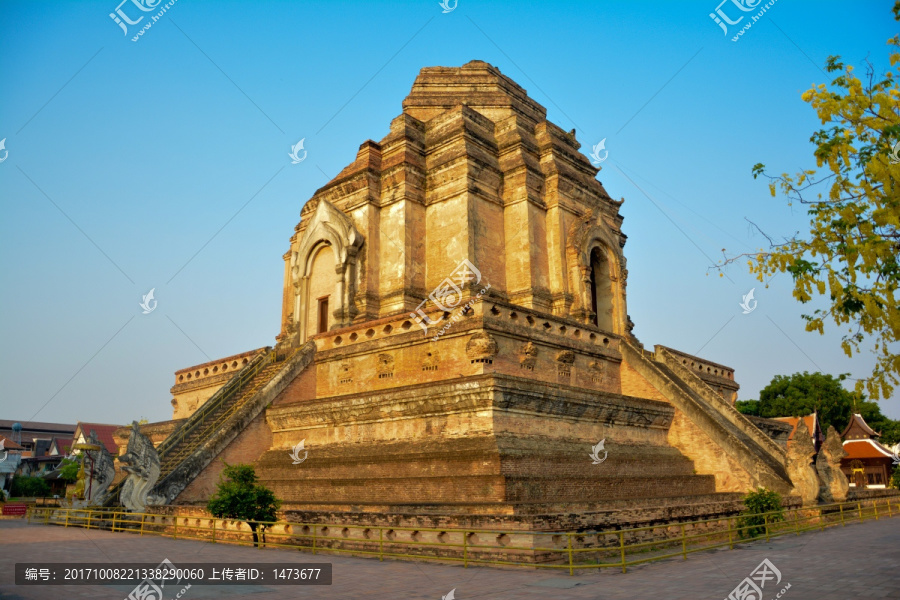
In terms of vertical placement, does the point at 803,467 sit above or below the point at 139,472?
below

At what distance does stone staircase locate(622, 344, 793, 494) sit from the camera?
16312 millimetres

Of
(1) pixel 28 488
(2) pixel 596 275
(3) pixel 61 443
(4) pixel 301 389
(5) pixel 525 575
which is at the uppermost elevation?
(2) pixel 596 275

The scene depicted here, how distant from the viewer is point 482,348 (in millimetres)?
15180

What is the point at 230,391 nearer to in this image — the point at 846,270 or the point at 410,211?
the point at 410,211

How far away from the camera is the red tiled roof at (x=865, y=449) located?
37281 millimetres

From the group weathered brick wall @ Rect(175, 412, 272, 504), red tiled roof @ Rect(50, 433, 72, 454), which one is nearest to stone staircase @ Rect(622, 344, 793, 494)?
weathered brick wall @ Rect(175, 412, 272, 504)

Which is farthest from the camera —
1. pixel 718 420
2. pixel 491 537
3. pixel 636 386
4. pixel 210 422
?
pixel 636 386

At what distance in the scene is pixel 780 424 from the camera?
72.8 ft

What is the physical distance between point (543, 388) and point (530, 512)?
383 cm

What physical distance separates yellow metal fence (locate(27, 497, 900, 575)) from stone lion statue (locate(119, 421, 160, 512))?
1.09 feet

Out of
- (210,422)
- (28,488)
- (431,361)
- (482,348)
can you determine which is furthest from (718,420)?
(28,488)

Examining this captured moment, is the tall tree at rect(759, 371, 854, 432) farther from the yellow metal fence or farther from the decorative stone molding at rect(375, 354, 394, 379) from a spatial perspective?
the decorative stone molding at rect(375, 354, 394, 379)

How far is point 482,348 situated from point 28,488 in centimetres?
4671

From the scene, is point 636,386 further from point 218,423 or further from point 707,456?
point 218,423
